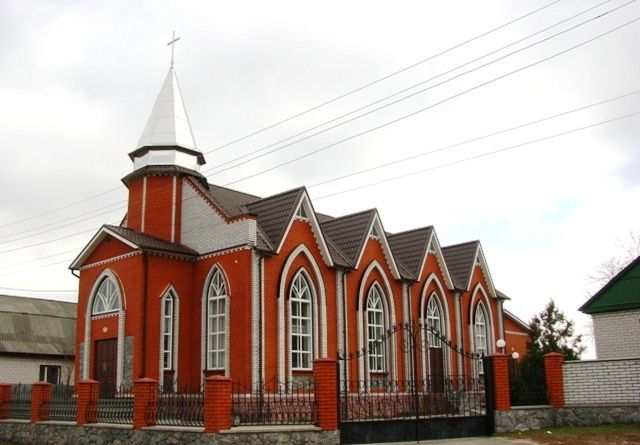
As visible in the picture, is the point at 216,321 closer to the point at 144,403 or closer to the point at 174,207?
the point at 174,207

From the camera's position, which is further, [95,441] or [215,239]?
[215,239]

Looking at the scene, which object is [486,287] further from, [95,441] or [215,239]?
[95,441]

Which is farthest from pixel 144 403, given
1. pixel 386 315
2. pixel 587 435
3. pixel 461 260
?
pixel 461 260

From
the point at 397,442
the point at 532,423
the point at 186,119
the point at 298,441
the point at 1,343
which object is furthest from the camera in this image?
the point at 1,343

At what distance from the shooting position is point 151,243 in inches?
781

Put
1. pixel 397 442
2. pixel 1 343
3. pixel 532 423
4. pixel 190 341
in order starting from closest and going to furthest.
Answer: pixel 397 442, pixel 532 423, pixel 190 341, pixel 1 343

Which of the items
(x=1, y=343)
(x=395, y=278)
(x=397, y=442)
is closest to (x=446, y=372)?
(x=395, y=278)

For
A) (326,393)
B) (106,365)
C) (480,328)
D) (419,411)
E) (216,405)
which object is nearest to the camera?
(216,405)

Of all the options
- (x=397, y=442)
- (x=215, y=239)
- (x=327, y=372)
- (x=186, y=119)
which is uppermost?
(x=186, y=119)

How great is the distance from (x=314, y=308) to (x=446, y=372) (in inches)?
278

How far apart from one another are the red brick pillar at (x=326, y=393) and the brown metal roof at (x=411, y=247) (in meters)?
12.1

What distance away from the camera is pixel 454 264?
28750 millimetres

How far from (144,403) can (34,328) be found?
→ 2143cm

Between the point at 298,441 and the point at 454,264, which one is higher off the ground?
the point at 454,264
